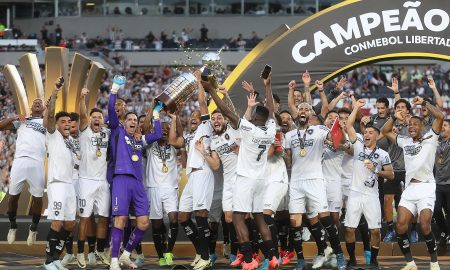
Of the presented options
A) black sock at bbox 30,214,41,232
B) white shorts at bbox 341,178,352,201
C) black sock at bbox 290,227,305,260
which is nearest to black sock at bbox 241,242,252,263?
black sock at bbox 290,227,305,260

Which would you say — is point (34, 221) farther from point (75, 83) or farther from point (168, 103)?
point (75, 83)

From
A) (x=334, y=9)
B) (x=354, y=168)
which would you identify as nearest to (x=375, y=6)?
(x=334, y=9)

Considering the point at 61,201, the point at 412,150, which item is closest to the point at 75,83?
the point at 61,201

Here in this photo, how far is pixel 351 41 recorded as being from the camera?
20.9 meters

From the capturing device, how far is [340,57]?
68.6ft

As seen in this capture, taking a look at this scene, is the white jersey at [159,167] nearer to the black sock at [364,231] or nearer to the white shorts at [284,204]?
the white shorts at [284,204]

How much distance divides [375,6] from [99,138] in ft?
20.5

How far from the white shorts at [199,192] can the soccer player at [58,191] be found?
1.79 metres

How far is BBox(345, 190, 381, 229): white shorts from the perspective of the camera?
17531mm

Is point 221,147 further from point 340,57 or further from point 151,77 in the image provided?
point 151,77

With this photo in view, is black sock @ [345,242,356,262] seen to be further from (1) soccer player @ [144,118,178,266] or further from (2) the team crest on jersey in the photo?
(1) soccer player @ [144,118,178,266]

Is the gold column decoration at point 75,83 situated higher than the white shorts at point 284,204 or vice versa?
the gold column decoration at point 75,83

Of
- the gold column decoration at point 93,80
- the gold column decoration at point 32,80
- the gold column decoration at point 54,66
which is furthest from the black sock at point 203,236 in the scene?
the gold column decoration at point 93,80

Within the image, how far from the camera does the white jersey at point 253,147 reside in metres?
16.4
